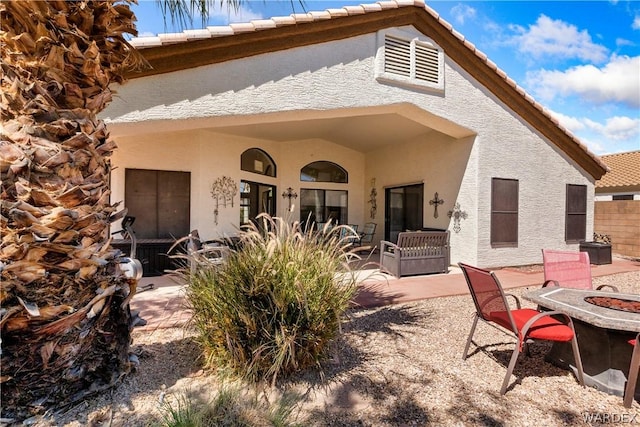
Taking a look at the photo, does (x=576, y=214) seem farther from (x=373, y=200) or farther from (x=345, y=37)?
(x=345, y=37)

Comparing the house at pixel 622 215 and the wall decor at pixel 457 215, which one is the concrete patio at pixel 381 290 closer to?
the wall decor at pixel 457 215

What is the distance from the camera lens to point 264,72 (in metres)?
5.54

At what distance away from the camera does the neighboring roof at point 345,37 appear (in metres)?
4.91

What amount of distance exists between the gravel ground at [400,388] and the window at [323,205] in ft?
24.4

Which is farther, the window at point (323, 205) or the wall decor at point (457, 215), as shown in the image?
the window at point (323, 205)

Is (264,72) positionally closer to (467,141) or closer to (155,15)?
(155,15)

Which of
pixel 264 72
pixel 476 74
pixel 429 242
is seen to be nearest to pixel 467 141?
pixel 476 74

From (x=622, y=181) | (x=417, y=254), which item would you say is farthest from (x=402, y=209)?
(x=622, y=181)

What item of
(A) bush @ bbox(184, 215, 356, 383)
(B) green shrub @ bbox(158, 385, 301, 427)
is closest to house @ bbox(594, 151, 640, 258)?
(A) bush @ bbox(184, 215, 356, 383)

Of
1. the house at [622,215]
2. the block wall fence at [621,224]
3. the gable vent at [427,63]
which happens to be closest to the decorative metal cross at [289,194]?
the gable vent at [427,63]

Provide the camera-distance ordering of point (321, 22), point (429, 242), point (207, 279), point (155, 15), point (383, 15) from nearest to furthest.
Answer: point (207, 279), point (155, 15), point (321, 22), point (383, 15), point (429, 242)

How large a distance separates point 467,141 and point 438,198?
1.74 metres

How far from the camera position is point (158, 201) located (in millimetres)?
7508

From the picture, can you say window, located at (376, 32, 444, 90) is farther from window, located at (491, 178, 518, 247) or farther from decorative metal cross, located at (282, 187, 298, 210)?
decorative metal cross, located at (282, 187, 298, 210)
